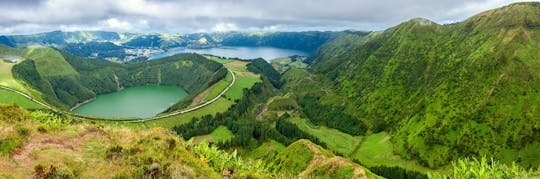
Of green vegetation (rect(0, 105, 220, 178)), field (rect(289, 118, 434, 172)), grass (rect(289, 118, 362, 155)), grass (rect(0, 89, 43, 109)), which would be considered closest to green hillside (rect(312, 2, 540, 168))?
field (rect(289, 118, 434, 172))

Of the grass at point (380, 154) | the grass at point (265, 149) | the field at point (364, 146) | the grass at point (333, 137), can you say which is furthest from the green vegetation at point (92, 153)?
the grass at point (333, 137)

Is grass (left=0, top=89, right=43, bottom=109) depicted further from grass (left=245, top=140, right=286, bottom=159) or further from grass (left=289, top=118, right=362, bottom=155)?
grass (left=289, top=118, right=362, bottom=155)

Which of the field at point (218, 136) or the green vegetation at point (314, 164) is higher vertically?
the green vegetation at point (314, 164)

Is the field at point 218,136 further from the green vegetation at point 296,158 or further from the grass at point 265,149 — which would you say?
the green vegetation at point 296,158

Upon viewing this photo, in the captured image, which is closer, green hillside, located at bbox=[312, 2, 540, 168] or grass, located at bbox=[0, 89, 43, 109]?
green hillside, located at bbox=[312, 2, 540, 168]

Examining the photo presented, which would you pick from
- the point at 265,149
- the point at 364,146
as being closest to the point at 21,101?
the point at 265,149

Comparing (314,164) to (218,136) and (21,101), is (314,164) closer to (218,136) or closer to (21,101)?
(218,136)
